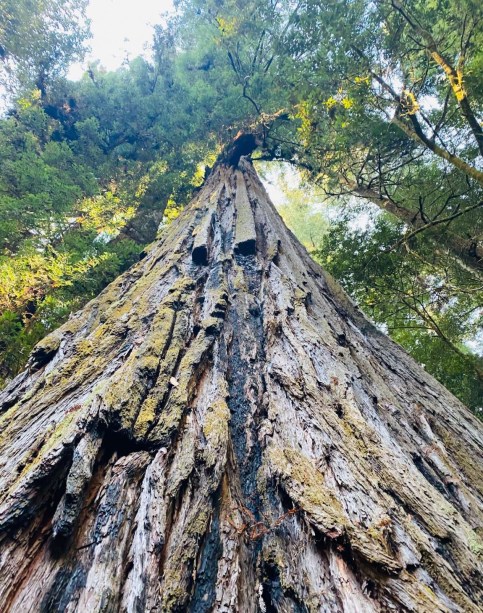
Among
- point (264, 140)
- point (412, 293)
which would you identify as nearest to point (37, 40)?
point (264, 140)

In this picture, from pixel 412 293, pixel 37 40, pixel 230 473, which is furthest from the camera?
pixel 37 40

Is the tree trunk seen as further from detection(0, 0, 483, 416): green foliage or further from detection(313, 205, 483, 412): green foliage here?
detection(313, 205, 483, 412): green foliage

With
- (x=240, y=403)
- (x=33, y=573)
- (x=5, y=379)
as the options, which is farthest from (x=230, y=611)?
(x=5, y=379)

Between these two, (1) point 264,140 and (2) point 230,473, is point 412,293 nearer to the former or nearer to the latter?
(1) point 264,140

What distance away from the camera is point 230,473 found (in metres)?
1.58

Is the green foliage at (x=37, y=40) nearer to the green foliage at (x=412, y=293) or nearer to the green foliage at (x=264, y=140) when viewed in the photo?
the green foliage at (x=264, y=140)

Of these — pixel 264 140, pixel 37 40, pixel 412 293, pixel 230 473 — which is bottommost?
pixel 230 473

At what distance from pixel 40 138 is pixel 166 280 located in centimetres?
684

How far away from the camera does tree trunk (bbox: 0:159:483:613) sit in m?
1.09

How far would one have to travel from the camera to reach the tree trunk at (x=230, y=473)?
109 centimetres

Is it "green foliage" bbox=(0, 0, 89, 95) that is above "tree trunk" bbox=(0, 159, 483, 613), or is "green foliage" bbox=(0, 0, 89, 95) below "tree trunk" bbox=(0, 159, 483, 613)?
above

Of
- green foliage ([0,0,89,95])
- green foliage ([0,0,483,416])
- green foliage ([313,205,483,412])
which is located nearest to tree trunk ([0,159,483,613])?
green foliage ([0,0,483,416])

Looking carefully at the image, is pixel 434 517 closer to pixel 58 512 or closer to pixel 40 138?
pixel 58 512

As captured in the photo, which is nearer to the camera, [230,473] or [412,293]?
[230,473]
